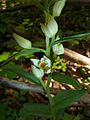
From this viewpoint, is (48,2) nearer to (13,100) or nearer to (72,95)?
(72,95)

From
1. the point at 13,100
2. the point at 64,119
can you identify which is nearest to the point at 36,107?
the point at 64,119

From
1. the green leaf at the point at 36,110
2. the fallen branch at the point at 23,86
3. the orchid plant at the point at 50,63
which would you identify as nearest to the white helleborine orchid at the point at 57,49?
the orchid plant at the point at 50,63

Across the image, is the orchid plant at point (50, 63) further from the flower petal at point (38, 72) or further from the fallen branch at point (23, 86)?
the fallen branch at point (23, 86)

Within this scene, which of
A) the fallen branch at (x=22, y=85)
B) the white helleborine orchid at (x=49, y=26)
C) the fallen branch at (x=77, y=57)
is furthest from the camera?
the fallen branch at (x=77, y=57)

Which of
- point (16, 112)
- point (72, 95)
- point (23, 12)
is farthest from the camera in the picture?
point (23, 12)

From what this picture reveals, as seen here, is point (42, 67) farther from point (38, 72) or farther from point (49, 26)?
point (49, 26)

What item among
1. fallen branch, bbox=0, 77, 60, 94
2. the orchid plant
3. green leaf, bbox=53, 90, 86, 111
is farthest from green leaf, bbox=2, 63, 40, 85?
fallen branch, bbox=0, 77, 60, 94

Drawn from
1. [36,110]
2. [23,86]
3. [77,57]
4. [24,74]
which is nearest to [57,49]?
[24,74]

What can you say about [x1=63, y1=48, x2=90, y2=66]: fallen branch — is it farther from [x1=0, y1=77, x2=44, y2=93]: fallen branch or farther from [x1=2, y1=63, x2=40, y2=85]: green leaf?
[x1=2, y1=63, x2=40, y2=85]: green leaf
